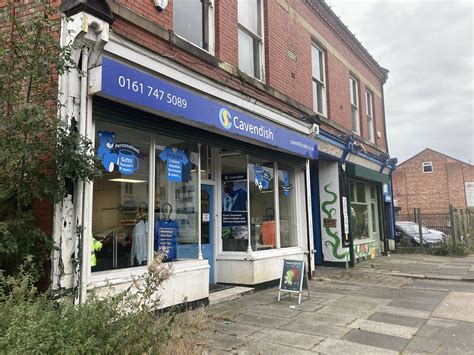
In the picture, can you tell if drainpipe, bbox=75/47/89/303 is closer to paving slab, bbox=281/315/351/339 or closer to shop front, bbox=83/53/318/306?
shop front, bbox=83/53/318/306

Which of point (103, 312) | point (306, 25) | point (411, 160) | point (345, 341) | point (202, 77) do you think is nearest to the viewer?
point (103, 312)

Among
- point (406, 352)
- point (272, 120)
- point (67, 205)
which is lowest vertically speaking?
point (406, 352)

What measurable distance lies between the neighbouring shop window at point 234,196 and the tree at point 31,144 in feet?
15.0

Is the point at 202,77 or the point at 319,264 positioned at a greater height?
the point at 202,77

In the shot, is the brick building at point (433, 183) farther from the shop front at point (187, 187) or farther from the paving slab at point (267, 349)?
the paving slab at point (267, 349)

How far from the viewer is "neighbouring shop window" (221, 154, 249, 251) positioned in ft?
30.0

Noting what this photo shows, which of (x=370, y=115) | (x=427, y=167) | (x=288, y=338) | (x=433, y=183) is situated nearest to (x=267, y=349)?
(x=288, y=338)

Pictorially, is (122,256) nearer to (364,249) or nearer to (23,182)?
(23,182)

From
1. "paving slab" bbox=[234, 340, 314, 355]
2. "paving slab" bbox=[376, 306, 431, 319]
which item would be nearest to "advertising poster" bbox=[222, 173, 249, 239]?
"paving slab" bbox=[376, 306, 431, 319]

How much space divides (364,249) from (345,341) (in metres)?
10.1

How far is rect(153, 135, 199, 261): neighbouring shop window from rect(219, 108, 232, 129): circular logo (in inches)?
31.1

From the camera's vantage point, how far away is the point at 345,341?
5.36 meters

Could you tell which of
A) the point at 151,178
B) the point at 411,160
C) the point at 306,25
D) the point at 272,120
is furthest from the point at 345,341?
the point at 411,160

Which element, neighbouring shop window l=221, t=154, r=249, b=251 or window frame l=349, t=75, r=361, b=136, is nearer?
neighbouring shop window l=221, t=154, r=249, b=251
